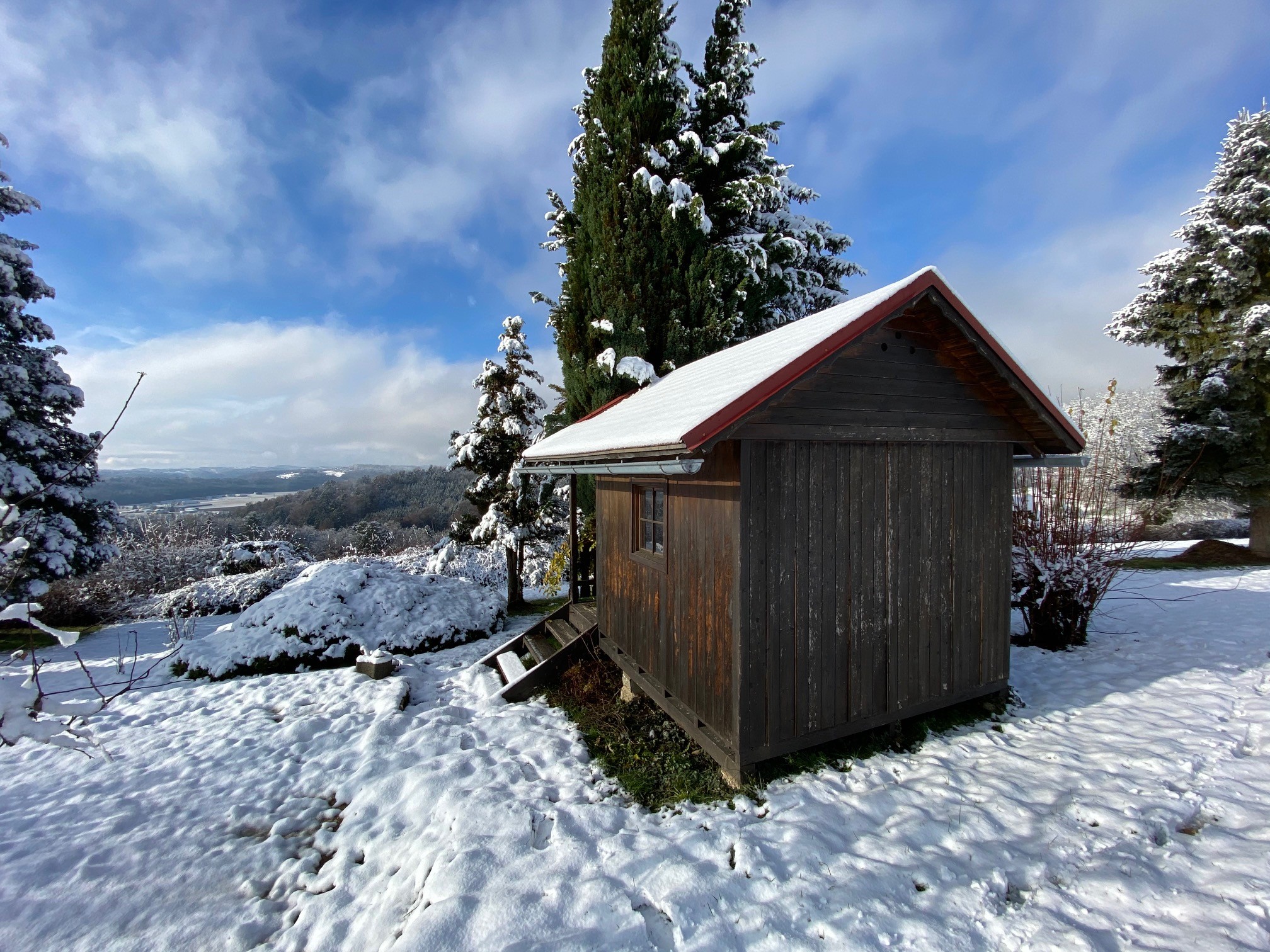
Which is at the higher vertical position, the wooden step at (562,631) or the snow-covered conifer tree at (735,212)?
the snow-covered conifer tree at (735,212)

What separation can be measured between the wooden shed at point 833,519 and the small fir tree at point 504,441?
6080 mm

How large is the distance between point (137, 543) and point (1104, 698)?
22921 millimetres

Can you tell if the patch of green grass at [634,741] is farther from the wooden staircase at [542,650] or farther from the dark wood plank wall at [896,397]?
the dark wood plank wall at [896,397]

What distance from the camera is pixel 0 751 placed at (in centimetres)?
500

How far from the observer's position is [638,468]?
409cm

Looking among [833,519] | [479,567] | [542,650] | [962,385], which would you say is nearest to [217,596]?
Answer: [479,567]

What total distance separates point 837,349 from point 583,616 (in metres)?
5.40

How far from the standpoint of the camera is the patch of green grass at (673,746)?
4254 mm

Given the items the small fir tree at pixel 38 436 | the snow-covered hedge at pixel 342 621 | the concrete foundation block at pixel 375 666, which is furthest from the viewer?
the small fir tree at pixel 38 436

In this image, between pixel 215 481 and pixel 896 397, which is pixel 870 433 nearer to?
pixel 896 397

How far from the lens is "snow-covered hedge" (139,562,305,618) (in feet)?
38.9

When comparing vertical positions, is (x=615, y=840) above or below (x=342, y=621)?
below

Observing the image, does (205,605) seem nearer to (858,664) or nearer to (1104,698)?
(858,664)

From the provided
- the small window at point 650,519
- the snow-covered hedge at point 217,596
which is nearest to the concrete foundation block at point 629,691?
the small window at point 650,519
